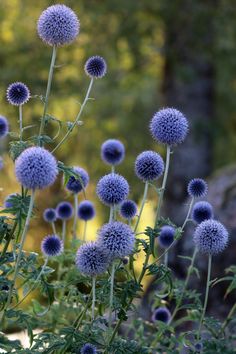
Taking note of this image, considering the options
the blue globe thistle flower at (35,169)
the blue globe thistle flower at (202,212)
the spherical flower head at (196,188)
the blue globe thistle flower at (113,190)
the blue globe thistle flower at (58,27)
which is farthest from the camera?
the blue globe thistle flower at (202,212)

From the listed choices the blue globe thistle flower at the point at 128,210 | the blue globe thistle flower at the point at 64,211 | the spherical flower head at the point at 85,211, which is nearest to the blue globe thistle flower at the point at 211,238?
the blue globe thistle flower at the point at 128,210

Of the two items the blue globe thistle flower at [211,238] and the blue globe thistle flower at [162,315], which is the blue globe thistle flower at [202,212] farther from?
the blue globe thistle flower at [162,315]

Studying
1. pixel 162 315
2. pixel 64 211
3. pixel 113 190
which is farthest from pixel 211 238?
pixel 64 211

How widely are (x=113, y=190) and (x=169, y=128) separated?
1.43 ft

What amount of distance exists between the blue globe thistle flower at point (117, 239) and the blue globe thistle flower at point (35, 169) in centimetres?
38

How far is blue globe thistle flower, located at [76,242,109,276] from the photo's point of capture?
2.95 metres

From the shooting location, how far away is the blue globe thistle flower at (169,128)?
3314 mm

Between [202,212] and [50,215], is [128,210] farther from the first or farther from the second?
[50,215]

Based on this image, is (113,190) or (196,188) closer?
(113,190)

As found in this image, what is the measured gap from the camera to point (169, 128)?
3.32m

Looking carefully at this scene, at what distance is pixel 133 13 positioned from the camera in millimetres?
11703

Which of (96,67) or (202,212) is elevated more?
(96,67)

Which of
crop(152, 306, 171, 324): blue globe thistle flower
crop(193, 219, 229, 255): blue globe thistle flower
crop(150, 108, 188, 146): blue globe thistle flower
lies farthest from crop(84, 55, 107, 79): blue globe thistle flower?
crop(152, 306, 171, 324): blue globe thistle flower

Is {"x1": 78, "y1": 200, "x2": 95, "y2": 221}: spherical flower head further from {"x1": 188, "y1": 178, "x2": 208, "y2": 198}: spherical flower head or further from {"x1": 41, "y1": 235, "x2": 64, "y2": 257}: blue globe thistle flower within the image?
{"x1": 188, "y1": 178, "x2": 208, "y2": 198}: spherical flower head
